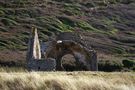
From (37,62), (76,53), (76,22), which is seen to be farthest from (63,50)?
(76,22)

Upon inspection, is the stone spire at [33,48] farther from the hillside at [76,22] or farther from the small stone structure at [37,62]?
the hillside at [76,22]

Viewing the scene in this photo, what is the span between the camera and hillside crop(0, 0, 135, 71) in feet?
360

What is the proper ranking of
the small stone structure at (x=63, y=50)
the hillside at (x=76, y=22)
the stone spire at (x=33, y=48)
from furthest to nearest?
the hillside at (x=76, y=22)
the small stone structure at (x=63, y=50)
the stone spire at (x=33, y=48)

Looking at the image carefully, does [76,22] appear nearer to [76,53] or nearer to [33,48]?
[76,53]

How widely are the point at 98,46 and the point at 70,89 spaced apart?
8919 cm

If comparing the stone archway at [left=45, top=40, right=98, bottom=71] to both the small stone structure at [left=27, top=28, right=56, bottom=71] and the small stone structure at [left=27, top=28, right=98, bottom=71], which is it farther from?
the small stone structure at [left=27, top=28, right=56, bottom=71]

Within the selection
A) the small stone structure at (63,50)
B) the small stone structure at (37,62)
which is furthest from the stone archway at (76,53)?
the small stone structure at (37,62)

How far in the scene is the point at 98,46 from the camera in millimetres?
108562

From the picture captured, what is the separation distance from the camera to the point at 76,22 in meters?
140

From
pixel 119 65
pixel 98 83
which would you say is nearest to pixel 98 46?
pixel 119 65

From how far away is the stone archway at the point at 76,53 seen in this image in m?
54.8

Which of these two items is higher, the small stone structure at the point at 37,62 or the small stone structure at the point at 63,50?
the small stone structure at the point at 37,62

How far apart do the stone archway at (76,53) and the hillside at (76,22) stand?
127 ft

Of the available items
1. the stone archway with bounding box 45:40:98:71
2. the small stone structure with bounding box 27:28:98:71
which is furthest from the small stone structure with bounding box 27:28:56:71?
the stone archway with bounding box 45:40:98:71
